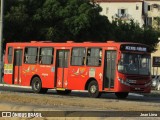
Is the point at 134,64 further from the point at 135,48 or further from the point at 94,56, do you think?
the point at 94,56

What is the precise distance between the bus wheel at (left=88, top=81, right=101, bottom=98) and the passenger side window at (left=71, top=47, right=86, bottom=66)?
1245 millimetres

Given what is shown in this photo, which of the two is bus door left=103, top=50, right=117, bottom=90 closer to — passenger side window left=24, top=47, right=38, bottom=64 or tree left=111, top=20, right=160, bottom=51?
passenger side window left=24, top=47, right=38, bottom=64

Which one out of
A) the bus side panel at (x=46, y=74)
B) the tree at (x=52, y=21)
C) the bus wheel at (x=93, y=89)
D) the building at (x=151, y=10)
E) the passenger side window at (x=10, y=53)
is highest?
the building at (x=151, y=10)

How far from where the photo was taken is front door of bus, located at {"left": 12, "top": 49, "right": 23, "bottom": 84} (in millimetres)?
33688

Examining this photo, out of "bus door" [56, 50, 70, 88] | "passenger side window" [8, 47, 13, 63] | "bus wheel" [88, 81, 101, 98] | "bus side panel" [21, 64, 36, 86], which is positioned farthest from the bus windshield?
"passenger side window" [8, 47, 13, 63]

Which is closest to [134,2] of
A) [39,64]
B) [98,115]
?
[39,64]

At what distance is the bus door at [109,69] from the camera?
2880cm

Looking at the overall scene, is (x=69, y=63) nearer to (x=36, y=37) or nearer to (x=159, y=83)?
(x=159, y=83)

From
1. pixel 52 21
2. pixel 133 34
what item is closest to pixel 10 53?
pixel 52 21

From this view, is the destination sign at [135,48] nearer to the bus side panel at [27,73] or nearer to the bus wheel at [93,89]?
the bus wheel at [93,89]

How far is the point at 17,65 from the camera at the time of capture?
33.9m

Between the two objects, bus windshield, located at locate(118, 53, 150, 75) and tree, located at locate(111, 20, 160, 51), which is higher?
tree, located at locate(111, 20, 160, 51)

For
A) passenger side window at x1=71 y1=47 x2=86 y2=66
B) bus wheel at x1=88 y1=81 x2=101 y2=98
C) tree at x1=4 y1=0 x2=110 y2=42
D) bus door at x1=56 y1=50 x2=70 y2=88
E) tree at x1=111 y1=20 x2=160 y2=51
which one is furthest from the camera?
tree at x1=111 y1=20 x2=160 y2=51

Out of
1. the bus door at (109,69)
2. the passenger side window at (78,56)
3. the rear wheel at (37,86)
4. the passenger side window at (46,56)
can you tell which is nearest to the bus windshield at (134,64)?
the bus door at (109,69)
